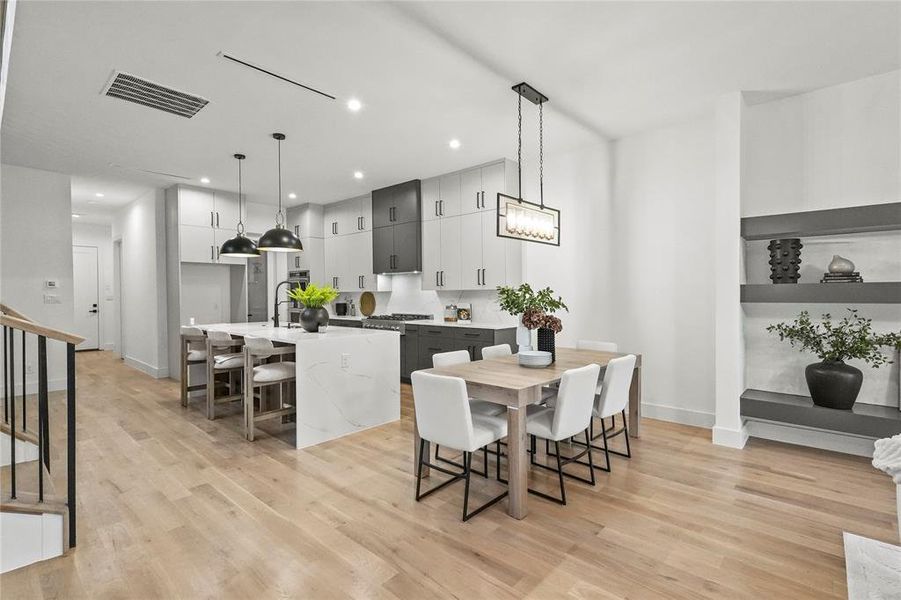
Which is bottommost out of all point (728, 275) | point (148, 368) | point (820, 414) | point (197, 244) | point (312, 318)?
point (148, 368)

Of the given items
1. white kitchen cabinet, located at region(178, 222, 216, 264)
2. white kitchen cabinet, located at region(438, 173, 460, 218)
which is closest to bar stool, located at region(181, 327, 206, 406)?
white kitchen cabinet, located at region(178, 222, 216, 264)

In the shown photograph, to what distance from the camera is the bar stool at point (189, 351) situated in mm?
5008

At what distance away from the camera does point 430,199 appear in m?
6.17

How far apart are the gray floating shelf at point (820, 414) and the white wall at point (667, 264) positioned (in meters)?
0.56

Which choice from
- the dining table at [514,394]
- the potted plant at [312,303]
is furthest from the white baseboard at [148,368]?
the dining table at [514,394]

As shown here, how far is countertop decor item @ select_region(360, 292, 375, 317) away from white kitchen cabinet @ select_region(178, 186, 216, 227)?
250 cm

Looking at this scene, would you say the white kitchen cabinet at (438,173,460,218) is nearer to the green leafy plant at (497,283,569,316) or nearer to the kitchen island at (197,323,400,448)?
the kitchen island at (197,323,400,448)

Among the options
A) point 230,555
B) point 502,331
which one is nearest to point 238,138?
point 502,331

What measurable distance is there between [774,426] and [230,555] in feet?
13.8

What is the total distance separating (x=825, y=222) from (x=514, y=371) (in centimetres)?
268

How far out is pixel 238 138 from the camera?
457 centimetres

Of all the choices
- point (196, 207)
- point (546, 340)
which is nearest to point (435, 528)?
point (546, 340)

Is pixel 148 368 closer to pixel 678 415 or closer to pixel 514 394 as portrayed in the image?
pixel 514 394

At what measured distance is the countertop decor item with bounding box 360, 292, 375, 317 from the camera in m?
7.39
